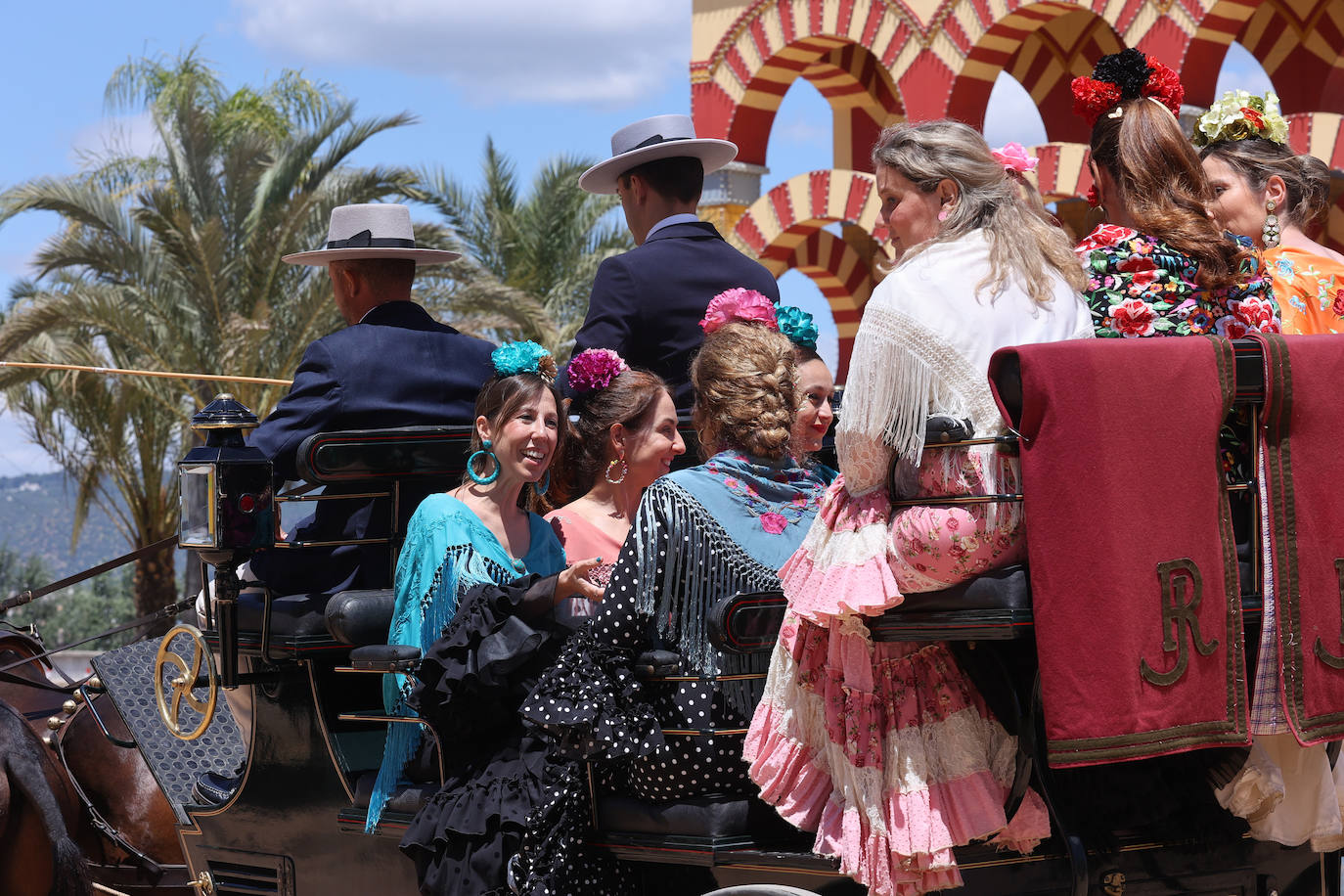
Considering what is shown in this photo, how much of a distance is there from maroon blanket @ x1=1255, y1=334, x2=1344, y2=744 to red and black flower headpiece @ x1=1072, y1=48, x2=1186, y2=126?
575mm

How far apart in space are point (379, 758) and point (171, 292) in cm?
947

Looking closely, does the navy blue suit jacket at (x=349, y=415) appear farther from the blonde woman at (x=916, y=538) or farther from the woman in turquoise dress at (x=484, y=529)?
the blonde woman at (x=916, y=538)

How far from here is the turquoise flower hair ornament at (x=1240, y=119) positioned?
12.0 ft

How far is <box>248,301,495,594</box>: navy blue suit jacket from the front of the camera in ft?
14.4

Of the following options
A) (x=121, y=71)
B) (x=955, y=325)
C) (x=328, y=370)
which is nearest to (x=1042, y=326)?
(x=955, y=325)

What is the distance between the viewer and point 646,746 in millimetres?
3182

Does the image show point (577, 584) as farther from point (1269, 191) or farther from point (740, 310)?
point (1269, 191)

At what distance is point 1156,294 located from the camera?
2.90 meters

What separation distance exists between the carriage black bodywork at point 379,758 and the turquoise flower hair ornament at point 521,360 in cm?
32

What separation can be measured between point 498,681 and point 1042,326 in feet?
4.88

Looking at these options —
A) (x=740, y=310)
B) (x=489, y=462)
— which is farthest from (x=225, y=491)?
(x=740, y=310)

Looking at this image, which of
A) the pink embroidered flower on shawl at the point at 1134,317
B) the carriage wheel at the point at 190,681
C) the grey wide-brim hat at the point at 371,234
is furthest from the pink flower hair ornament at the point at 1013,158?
the carriage wheel at the point at 190,681

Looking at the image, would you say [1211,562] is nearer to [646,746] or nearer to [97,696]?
[646,746]

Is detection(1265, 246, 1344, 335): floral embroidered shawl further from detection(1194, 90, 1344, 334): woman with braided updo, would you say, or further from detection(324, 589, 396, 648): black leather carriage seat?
detection(324, 589, 396, 648): black leather carriage seat
